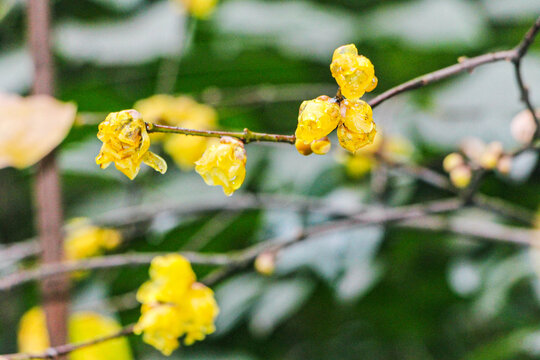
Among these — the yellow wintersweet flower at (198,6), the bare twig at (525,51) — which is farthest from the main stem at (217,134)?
the yellow wintersweet flower at (198,6)

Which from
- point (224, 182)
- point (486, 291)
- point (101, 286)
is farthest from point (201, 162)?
point (101, 286)

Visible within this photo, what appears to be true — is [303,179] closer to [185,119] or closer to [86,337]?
[185,119]

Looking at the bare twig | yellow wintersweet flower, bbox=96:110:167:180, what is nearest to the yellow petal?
yellow wintersweet flower, bbox=96:110:167:180

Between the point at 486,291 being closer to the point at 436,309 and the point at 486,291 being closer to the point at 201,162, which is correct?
the point at 436,309

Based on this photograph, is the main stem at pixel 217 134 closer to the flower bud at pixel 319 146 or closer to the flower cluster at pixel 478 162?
the flower bud at pixel 319 146

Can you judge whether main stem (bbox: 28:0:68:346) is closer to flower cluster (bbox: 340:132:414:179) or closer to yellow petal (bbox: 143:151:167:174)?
yellow petal (bbox: 143:151:167:174)

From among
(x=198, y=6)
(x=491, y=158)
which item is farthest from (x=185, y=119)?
A: (x=491, y=158)
